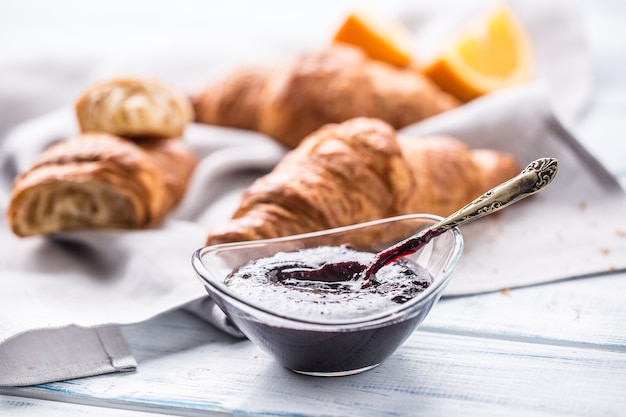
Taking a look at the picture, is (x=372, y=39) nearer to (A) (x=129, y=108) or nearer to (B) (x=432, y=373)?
(A) (x=129, y=108)

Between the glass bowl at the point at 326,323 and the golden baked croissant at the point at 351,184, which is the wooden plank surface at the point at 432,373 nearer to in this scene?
the glass bowl at the point at 326,323

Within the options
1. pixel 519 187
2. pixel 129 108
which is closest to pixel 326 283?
pixel 519 187

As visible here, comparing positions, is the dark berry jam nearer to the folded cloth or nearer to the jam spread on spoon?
the jam spread on spoon

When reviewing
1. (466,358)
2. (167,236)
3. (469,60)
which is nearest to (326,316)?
(466,358)

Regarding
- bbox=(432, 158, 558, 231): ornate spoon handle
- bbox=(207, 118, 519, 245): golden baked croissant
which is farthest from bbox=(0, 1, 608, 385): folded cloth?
bbox=(432, 158, 558, 231): ornate spoon handle

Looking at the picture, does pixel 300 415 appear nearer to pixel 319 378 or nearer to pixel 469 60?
pixel 319 378

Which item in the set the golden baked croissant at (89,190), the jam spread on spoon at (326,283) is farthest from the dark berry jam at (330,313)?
the golden baked croissant at (89,190)
